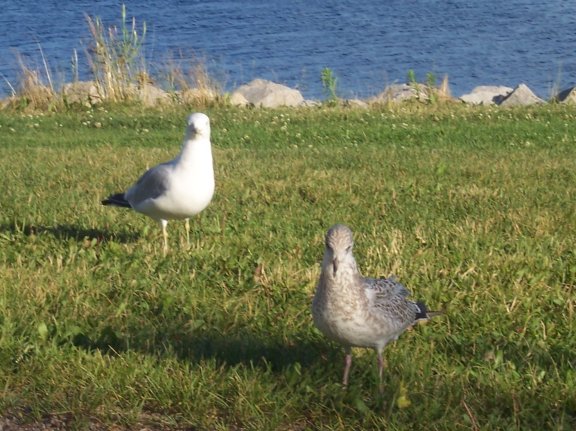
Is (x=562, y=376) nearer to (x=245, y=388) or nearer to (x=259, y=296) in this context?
(x=245, y=388)

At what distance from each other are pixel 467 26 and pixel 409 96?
1726 cm

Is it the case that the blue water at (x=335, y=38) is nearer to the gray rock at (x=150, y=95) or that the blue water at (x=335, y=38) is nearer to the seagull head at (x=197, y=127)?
the gray rock at (x=150, y=95)

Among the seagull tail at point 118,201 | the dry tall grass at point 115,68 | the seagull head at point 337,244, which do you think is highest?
the seagull head at point 337,244

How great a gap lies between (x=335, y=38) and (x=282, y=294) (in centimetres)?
2776

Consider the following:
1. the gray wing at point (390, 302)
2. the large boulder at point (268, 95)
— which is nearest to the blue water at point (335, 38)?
the large boulder at point (268, 95)

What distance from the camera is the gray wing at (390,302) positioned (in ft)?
15.9

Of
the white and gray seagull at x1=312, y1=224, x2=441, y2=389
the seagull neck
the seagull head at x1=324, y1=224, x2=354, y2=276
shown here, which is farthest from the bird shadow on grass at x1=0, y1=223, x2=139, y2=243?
the seagull head at x1=324, y1=224, x2=354, y2=276

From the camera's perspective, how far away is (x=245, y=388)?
16.1ft

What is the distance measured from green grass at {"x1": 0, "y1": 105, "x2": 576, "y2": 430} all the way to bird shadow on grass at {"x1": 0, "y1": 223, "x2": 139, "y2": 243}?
0.03 metres

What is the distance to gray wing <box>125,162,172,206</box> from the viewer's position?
731cm

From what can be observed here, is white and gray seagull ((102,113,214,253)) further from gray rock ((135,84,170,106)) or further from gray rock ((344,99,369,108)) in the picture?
gray rock ((344,99,369,108))

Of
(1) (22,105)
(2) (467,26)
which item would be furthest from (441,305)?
(2) (467,26)

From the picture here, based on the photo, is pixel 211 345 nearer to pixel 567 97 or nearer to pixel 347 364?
pixel 347 364

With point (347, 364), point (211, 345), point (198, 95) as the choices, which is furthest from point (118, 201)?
point (198, 95)
